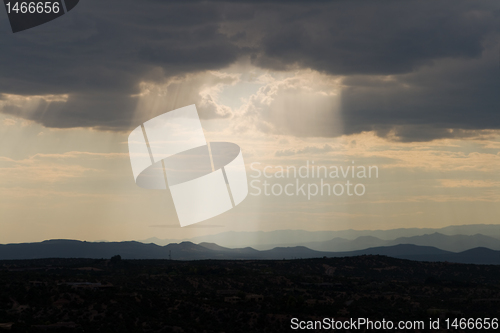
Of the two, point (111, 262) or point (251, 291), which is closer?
point (251, 291)

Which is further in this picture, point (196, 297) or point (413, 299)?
point (413, 299)

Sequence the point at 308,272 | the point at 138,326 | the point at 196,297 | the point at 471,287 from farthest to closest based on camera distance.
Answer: the point at 308,272, the point at 471,287, the point at 196,297, the point at 138,326

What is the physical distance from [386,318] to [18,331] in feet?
190

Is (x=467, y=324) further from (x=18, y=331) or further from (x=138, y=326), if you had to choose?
(x=18, y=331)

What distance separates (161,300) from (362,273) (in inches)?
4418

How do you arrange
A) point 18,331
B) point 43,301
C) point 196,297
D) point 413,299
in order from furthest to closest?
1. point 413,299
2. point 196,297
3. point 43,301
4. point 18,331

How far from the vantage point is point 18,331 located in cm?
7494

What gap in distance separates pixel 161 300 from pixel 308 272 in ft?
327

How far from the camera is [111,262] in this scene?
197625 millimetres

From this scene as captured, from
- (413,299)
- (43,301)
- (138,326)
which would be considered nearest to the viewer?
(138,326)

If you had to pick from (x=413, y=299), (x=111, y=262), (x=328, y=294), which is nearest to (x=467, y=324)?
(x=413, y=299)

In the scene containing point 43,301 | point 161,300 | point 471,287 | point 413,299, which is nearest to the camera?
point 43,301

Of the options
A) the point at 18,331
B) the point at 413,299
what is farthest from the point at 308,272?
A: the point at 18,331

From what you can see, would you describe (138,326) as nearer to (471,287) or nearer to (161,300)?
(161,300)
